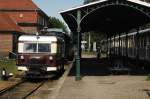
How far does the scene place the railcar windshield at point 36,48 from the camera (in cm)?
2834

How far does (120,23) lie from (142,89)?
52.0 feet

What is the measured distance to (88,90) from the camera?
68.6 ft

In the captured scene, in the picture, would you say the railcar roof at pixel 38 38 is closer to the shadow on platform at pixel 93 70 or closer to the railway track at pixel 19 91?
the railway track at pixel 19 91

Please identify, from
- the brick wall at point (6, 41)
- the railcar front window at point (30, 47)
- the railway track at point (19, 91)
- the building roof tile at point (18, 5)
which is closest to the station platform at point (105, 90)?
the railway track at point (19, 91)

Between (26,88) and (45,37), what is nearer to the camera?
(26,88)

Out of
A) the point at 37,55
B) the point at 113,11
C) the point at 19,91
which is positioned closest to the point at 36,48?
the point at 37,55

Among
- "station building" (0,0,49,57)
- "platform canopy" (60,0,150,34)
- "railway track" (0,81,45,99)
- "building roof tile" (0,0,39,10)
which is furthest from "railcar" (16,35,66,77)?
"building roof tile" (0,0,39,10)

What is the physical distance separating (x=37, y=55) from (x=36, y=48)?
0.54 m

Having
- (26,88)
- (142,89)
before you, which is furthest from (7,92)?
(142,89)

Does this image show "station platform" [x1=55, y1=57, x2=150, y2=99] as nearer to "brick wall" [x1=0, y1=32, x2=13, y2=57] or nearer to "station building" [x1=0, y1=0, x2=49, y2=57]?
"brick wall" [x1=0, y1=32, x2=13, y2=57]

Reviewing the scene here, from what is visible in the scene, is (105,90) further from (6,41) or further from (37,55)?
(6,41)

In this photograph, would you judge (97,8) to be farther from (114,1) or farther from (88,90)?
(88,90)

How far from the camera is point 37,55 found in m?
28.1

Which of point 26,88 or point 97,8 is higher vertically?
point 97,8
